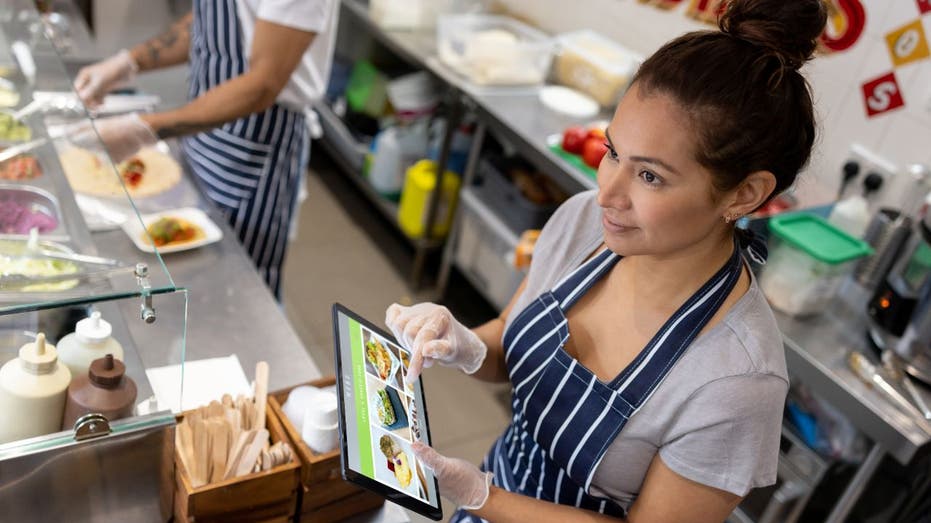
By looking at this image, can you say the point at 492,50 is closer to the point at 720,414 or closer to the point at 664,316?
the point at 664,316

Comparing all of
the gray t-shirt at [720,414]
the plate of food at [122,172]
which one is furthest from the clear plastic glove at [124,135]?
the gray t-shirt at [720,414]

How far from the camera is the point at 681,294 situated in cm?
129

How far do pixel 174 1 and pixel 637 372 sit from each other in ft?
12.3

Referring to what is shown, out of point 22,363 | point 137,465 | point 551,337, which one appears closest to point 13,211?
point 22,363

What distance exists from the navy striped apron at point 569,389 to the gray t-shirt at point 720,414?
0.03 meters

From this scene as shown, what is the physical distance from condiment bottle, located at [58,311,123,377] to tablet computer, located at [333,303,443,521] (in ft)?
1.19

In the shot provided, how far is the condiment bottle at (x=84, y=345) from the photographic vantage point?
1.22 metres

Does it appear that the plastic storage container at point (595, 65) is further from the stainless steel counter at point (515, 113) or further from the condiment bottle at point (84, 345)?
the condiment bottle at point (84, 345)

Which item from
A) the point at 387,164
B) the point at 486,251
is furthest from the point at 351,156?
the point at 486,251

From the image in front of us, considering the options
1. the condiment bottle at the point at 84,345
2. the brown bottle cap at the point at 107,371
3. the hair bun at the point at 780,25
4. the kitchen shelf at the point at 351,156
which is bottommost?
the kitchen shelf at the point at 351,156

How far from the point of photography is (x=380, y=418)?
1203 millimetres

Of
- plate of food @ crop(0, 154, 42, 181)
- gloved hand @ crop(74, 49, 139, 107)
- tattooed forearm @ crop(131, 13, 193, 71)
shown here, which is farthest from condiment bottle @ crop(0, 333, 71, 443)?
tattooed forearm @ crop(131, 13, 193, 71)

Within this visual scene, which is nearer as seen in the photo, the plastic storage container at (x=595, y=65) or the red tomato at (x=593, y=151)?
the red tomato at (x=593, y=151)

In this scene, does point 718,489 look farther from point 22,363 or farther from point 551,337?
point 22,363
